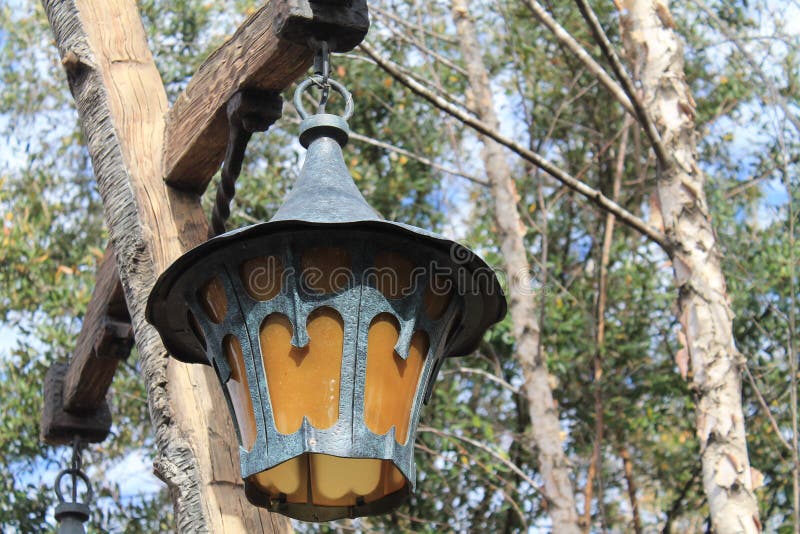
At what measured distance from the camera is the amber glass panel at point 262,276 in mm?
1712

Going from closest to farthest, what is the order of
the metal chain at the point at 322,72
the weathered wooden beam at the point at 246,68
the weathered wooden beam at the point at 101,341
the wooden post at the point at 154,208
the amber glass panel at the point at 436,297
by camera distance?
the amber glass panel at the point at 436,297 < the metal chain at the point at 322,72 < the weathered wooden beam at the point at 246,68 < the wooden post at the point at 154,208 < the weathered wooden beam at the point at 101,341

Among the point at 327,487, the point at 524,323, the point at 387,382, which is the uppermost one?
the point at 524,323

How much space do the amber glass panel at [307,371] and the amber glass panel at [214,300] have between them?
0.13 metres

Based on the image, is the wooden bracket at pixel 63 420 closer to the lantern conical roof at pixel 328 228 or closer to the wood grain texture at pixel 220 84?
the wood grain texture at pixel 220 84

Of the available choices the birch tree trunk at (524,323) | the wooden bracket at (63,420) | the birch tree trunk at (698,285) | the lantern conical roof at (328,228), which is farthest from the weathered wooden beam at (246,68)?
the birch tree trunk at (524,323)

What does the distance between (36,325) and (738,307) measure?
193 inches

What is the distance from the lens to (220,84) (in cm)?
241

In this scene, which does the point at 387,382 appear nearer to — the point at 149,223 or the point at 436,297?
the point at 436,297

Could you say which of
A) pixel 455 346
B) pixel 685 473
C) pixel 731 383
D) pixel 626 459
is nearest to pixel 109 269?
pixel 455 346

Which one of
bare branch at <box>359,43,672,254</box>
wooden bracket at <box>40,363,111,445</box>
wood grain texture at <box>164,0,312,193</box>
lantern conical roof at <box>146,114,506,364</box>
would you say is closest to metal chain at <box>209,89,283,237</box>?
wood grain texture at <box>164,0,312,193</box>

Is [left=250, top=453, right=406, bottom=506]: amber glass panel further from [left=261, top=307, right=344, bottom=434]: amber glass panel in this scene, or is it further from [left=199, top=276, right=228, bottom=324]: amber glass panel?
[left=199, top=276, right=228, bottom=324]: amber glass panel

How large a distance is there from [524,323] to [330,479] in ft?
13.4

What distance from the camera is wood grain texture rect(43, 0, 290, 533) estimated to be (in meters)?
2.23

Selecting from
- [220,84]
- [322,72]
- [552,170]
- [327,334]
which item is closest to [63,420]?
[220,84]
